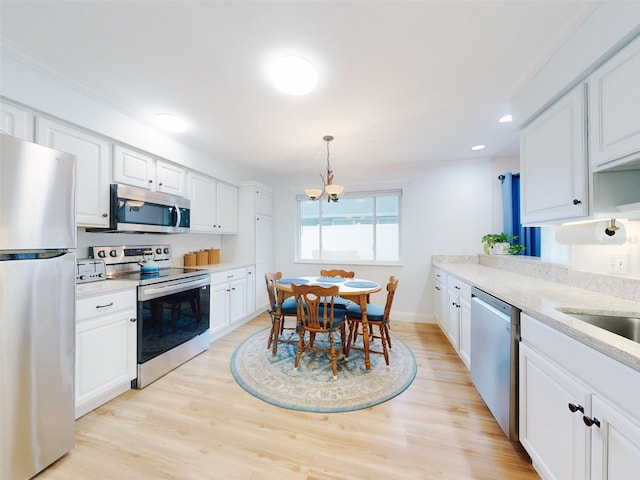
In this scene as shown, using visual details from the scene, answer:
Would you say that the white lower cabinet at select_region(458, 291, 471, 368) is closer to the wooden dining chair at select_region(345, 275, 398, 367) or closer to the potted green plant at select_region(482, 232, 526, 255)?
the wooden dining chair at select_region(345, 275, 398, 367)

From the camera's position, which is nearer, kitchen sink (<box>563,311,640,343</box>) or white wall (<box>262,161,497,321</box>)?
kitchen sink (<box>563,311,640,343</box>)

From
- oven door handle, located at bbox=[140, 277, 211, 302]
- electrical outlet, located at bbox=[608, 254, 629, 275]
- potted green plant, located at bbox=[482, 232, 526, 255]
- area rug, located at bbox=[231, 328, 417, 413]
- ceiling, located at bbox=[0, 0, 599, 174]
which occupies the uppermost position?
ceiling, located at bbox=[0, 0, 599, 174]

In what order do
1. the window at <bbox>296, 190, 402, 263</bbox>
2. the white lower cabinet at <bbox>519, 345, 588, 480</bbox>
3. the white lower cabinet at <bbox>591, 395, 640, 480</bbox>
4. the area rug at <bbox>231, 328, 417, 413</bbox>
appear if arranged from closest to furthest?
the white lower cabinet at <bbox>591, 395, 640, 480</bbox> < the white lower cabinet at <bbox>519, 345, 588, 480</bbox> < the area rug at <bbox>231, 328, 417, 413</bbox> < the window at <bbox>296, 190, 402, 263</bbox>

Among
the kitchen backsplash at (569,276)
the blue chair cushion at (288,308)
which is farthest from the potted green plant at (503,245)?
the blue chair cushion at (288,308)

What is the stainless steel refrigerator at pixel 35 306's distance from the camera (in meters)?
1.23

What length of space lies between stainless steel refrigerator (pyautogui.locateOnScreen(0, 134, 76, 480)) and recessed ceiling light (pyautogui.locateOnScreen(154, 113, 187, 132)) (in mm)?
1144

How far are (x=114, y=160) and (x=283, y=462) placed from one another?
2.75 metres

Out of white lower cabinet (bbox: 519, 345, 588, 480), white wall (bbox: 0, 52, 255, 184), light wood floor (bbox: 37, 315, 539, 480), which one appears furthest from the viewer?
white wall (bbox: 0, 52, 255, 184)

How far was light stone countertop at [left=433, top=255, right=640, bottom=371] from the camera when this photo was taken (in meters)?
0.87

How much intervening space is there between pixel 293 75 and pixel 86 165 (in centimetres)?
185

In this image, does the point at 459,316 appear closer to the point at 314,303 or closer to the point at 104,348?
the point at 314,303

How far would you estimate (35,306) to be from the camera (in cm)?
133

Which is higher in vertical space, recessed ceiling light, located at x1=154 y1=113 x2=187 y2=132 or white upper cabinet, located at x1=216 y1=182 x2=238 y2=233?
recessed ceiling light, located at x1=154 y1=113 x2=187 y2=132

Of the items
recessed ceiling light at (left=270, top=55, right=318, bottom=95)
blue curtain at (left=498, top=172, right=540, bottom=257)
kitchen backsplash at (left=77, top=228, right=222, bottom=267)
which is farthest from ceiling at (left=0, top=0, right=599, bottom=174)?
kitchen backsplash at (left=77, top=228, right=222, bottom=267)
